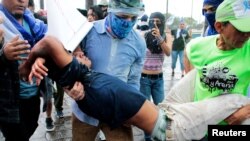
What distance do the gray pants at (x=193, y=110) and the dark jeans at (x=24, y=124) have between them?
1199mm

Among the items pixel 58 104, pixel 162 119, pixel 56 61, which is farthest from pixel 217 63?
pixel 58 104

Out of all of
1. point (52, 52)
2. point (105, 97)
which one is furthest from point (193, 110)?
point (52, 52)

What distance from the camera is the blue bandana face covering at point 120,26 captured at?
238 centimetres

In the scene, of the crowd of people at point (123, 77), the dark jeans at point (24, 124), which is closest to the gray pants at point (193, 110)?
the crowd of people at point (123, 77)

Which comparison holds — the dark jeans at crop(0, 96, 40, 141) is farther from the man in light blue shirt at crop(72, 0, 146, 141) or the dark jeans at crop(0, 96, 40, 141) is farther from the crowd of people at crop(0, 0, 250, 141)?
the man in light blue shirt at crop(72, 0, 146, 141)

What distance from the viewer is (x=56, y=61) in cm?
191

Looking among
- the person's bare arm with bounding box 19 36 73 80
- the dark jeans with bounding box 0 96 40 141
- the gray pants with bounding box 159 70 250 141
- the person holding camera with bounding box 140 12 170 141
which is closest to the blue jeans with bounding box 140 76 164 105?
the person holding camera with bounding box 140 12 170 141

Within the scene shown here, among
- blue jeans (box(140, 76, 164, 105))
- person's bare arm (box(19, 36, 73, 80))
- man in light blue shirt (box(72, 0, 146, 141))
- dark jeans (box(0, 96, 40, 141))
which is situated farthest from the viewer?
blue jeans (box(140, 76, 164, 105))

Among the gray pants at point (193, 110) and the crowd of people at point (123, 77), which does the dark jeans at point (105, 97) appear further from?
the gray pants at point (193, 110)

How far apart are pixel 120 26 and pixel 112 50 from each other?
0.20 m

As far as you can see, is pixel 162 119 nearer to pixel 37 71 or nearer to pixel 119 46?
pixel 119 46

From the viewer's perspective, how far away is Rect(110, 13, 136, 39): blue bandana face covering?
2.38 m

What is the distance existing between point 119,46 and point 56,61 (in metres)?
0.66

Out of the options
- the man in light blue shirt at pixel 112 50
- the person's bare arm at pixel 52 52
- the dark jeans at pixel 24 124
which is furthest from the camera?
the dark jeans at pixel 24 124
